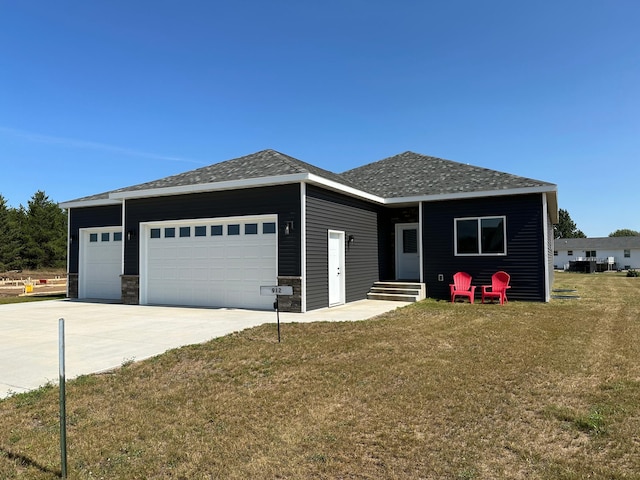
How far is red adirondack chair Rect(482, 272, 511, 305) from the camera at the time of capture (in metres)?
12.1

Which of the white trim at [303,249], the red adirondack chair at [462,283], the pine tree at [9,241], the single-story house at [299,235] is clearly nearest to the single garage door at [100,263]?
the single-story house at [299,235]

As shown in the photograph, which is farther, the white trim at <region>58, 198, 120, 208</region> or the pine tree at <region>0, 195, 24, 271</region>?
the pine tree at <region>0, 195, 24, 271</region>

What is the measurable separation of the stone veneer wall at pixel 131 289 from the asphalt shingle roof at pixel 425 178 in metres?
8.03

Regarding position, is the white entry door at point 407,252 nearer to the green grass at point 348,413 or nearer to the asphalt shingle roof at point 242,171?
→ the asphalt shingle roof at point 242,171

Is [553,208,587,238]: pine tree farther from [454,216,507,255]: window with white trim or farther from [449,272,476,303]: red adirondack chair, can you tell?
[449,272,476,303]: red adirondack chair

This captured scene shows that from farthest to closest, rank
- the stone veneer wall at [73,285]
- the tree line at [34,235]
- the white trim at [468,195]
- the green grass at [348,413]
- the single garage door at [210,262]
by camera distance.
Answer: the tree line at [34,235] < the stone veneer wall at [73,285] < the white trim at [468,195] < the single garage door at [210,262] < the green grass at [348,413]

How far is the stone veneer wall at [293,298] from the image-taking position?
10.2 meters

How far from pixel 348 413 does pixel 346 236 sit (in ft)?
28.6

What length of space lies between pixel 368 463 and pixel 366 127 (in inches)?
679

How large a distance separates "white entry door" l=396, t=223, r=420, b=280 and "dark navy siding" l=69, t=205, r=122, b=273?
10.4 metres

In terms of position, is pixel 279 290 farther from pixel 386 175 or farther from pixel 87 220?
pixel 87 220

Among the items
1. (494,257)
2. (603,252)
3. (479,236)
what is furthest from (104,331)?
(603,252)

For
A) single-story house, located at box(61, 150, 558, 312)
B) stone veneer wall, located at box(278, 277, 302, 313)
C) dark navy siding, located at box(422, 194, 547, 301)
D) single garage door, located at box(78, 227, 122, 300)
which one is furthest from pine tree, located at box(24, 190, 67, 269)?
dark navy siding, located at box(422, 194, 547, 301)

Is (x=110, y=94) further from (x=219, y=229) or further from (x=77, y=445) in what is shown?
(x=77, y=445)
